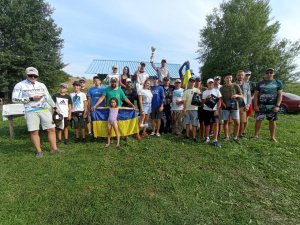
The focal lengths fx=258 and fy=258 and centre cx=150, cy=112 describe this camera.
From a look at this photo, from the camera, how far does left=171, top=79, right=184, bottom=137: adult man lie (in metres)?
7.99

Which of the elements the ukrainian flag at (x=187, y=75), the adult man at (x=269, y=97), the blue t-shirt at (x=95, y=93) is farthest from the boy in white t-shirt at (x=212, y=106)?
the blue t-shirt at (x=95, y=93)

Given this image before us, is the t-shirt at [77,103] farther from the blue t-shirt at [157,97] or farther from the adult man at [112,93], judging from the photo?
the blue t-shirt at [157,97]

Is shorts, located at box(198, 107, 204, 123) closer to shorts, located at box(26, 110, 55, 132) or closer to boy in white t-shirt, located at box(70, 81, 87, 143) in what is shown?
boy in white t-shirt, located at box(70, 81, 87, 143)

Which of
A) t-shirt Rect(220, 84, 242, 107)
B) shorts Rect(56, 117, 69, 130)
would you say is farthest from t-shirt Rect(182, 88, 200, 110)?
shorts Rect(56, 117, 69, 130)

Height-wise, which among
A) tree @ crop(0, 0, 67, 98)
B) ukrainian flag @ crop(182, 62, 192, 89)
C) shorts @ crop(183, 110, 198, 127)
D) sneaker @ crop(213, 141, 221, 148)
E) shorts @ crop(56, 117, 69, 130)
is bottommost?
sneaker @ crop(213, 141, 221, 148)

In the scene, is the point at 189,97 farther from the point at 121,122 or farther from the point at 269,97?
the point at 269,97

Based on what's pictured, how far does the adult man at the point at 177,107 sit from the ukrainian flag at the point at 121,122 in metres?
1.23

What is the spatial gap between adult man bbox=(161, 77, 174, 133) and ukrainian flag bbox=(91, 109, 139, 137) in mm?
1015

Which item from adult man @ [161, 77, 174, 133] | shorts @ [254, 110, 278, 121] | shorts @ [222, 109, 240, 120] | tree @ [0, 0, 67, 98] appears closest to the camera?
shorts @ [222, 109, 240, 120]

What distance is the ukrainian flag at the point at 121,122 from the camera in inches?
302

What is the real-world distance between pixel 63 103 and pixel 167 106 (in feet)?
10.4

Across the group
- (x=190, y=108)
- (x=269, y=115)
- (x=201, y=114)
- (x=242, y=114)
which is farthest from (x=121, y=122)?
(x=269, y=115)

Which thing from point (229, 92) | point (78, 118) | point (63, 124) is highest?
point (229, 92)

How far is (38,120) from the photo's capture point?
629cm
